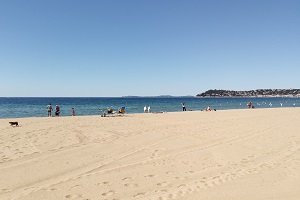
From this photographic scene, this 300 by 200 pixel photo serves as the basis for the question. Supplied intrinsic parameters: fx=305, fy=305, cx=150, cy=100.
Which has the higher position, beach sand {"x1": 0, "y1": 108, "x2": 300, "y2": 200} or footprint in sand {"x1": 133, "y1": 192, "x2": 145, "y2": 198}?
beach sand {"x1": 0, "y1": 108, "x2": 300, "y2": 200}

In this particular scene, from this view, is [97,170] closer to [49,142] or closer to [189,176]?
[189,176]

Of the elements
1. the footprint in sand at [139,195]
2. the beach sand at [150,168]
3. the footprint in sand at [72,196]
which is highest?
the beach sand at [150,168]

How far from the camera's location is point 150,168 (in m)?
9.17

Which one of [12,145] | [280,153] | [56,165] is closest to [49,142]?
[12,145]

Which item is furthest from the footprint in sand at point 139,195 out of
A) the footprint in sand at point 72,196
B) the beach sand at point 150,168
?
the footprint in sand at point 72,196

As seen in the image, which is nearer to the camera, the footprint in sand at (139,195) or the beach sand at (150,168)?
the footprint in sand at (139,195)

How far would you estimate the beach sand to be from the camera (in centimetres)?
700

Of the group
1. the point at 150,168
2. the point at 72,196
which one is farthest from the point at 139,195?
the point at 150,168

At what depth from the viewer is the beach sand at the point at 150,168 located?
23.0ft

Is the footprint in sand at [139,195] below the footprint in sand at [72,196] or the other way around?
the other way around

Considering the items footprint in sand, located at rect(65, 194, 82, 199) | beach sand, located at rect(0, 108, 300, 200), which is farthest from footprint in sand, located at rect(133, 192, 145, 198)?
footprint in sand, located at rect(65, 194, 82, 199)

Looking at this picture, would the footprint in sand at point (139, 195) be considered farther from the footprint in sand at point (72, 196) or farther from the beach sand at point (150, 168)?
the footprint in sand at point (72, 196)

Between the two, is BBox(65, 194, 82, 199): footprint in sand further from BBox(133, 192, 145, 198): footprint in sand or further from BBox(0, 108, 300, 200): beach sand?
BBox(133, 192, 145, 198): footprint in sand

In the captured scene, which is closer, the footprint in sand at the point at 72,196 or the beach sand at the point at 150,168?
the footprint in sand at the point at 72,196
